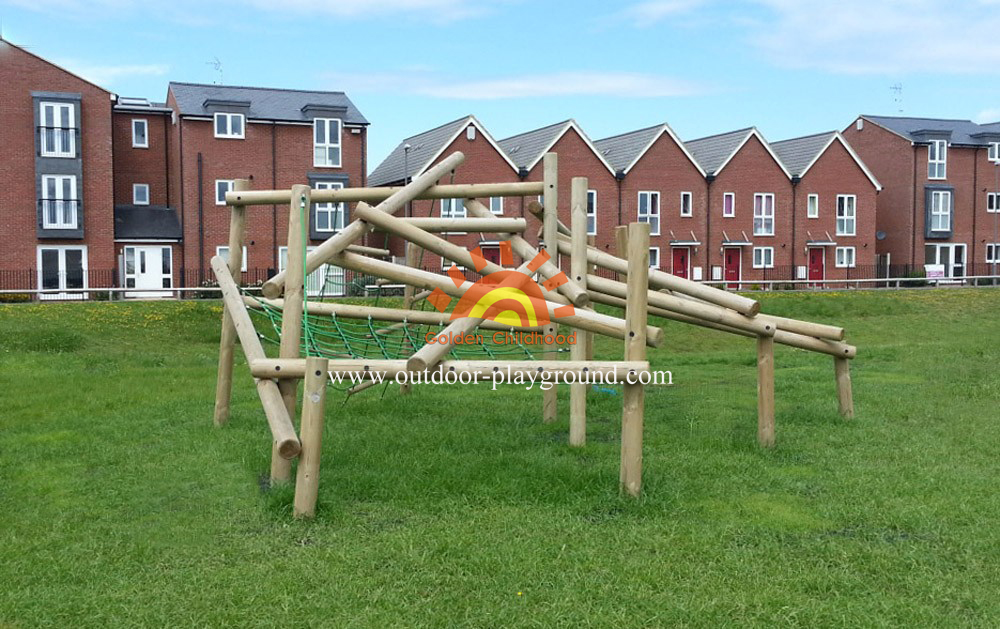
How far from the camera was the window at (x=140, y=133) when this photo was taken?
136ft

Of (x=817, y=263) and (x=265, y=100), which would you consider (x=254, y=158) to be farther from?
(x=817, y=263)

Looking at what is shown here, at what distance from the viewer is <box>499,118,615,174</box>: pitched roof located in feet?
146

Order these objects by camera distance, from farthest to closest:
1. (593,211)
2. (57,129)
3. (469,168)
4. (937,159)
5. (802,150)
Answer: (937,159) → (802,150) → (593,211) → (469,168) → (57,129)

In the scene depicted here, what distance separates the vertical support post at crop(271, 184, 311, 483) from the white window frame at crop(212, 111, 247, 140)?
34470 mm

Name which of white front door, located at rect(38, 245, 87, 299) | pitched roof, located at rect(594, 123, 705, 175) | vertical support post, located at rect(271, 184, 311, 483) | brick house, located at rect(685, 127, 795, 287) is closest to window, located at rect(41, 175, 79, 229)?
white front door, located at rect(38, 245, 87, 299)

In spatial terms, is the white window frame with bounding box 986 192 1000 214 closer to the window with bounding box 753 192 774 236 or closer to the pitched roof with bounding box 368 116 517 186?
the window with bounding box 753 192 774 236

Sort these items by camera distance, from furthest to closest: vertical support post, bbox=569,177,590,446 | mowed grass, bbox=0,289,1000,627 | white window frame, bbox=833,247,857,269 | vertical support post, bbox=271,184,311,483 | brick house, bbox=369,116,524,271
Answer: white window frame, bbox=833,247,857,269 → brick house, bbox=369,116,524,271 → vertical support post, bbox=569,177,590,446 → vertical support post, bbox=271,184,311,483 → mowed grass, bbox=0,289,1000,627

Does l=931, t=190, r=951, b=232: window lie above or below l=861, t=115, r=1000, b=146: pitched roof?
below

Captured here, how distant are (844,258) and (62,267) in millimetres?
37619

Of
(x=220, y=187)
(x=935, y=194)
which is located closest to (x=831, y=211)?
(x=935, y=194)

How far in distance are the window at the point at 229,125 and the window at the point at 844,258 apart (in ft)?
100

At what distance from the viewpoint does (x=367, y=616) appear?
4.70m

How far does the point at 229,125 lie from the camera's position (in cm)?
3972

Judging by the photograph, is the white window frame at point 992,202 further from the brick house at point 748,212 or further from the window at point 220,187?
the window at point 220,187
